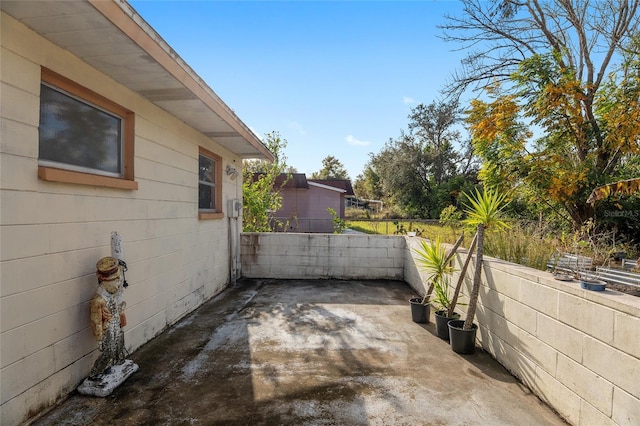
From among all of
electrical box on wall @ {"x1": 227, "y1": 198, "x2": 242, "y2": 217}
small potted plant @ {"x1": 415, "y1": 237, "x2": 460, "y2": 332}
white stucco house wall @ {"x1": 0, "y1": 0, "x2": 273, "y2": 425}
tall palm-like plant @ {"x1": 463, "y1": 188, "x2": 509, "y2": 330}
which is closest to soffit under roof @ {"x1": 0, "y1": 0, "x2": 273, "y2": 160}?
white stucco house wall @ {"x1": 0, "y1": 0, "x2": 273, "y2": 425}

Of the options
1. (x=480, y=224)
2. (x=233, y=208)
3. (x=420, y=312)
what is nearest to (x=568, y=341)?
(x=480, y=224)

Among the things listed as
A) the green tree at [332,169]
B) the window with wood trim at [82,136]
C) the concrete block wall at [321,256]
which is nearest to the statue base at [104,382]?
the window with wood trim at [82,136]

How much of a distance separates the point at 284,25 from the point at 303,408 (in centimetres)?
709

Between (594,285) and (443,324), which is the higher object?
(594,285)

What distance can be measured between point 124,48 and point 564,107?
8762 millimetres

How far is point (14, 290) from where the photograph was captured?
2051 millimetres

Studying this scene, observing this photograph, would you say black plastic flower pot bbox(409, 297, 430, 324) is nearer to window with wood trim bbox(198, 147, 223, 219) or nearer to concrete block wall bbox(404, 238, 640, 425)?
concrete block wall bbox(404, 238, 640, 425)

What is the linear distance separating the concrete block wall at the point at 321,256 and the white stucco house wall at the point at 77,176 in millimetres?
2898

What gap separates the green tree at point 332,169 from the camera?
4984 cm

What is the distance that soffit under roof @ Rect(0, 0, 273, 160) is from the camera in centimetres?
198

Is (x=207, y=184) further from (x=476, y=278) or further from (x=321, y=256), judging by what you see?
(x=476, y=278)

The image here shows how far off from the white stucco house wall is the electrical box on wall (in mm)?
2100

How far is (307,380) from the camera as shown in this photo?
2834 millimetres

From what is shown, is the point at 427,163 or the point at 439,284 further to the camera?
the point at 427,163
